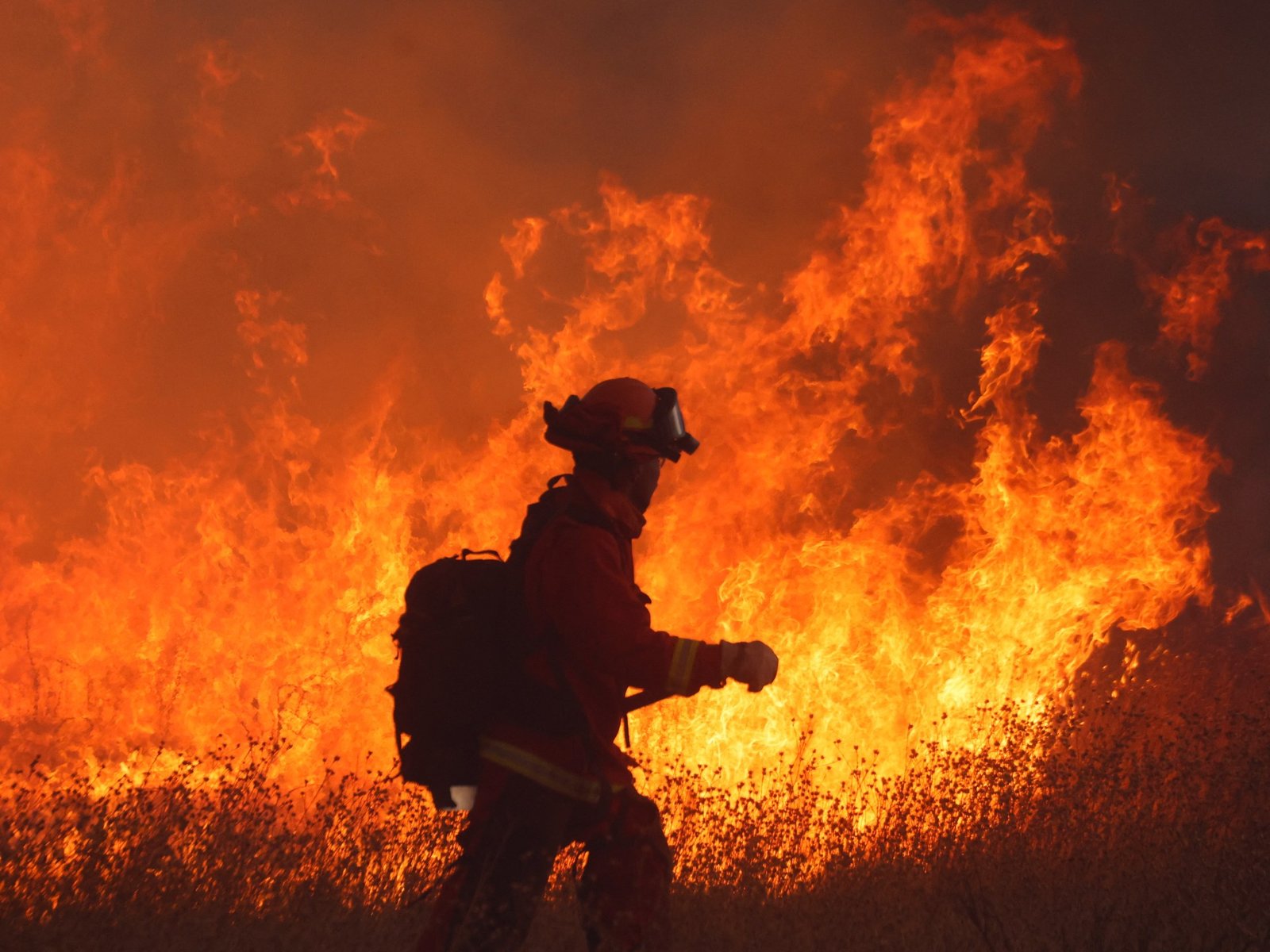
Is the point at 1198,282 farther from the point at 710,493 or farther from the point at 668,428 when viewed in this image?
the point at 668,428

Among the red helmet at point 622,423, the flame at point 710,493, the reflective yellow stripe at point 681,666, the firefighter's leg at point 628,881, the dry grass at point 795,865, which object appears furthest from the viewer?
the flame at point 710,493

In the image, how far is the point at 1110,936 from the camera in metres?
4.44

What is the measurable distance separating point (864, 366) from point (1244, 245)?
12.9ft

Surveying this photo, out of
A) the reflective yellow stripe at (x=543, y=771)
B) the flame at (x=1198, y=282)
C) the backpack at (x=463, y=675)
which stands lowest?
the reflective yellow stripe at (x=543, y=771)

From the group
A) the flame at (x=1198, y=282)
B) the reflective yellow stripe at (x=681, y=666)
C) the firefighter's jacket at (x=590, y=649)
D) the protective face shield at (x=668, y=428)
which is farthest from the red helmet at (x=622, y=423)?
the flame at (x=1198, y=282)

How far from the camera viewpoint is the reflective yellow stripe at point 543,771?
3.44 metres

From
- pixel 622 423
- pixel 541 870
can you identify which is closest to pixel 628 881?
pixel 541 870

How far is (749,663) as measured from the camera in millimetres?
3303

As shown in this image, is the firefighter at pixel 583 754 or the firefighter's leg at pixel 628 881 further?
the firefighter's leg at pixel 628 881

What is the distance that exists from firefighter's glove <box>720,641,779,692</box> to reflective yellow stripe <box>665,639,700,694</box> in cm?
9

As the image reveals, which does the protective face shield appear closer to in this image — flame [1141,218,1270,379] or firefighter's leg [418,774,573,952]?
firefighter's leg [418,774,573,952]

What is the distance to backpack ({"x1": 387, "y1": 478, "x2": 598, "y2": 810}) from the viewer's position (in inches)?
135

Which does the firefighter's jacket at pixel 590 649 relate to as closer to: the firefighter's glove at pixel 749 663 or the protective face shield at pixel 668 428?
the firefighter's glove at pixel 749 663

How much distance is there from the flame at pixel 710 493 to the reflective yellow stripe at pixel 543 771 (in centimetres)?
510
